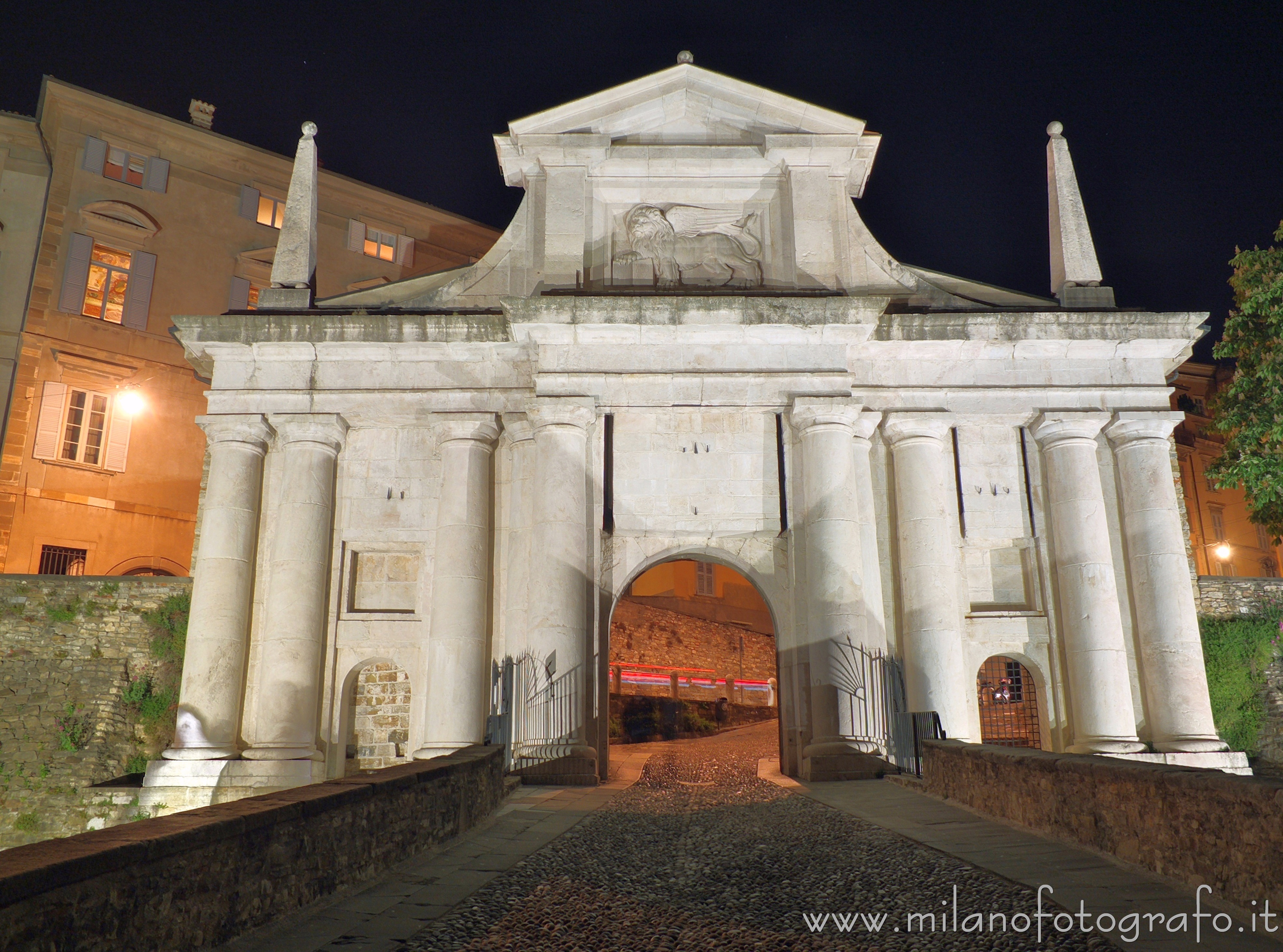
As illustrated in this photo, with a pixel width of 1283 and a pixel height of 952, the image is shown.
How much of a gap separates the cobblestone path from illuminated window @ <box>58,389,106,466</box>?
2344 centimetres

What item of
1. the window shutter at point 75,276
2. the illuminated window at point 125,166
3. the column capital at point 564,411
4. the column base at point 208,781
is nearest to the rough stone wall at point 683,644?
the column capital at point 564,411

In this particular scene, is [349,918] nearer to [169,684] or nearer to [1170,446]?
[169,684]

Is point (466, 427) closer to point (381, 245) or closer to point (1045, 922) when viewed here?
point (1045, 922)

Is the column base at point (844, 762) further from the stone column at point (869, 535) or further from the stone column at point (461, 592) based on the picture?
the stone column at point (461, 592)

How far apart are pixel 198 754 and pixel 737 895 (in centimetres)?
1239

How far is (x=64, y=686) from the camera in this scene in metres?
19.6

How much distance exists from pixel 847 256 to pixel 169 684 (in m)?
16.1

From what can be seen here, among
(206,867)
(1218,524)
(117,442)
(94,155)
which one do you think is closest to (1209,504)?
(1218,524)

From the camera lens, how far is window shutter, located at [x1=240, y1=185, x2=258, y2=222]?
3206 centimetres

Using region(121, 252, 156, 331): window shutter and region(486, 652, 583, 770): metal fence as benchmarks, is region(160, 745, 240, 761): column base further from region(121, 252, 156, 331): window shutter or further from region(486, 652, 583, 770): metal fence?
region(121, 252, 156, 331): window shutter

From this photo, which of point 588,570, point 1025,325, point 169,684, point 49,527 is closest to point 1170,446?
point 1025,325

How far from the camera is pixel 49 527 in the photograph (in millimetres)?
26891

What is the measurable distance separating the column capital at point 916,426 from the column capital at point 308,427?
10150mm

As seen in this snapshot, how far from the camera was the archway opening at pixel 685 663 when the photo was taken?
3136 centimetres
